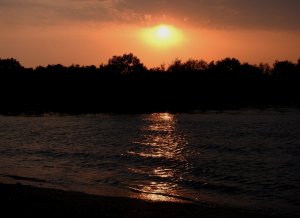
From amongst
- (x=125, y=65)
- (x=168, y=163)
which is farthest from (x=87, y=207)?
(x=125, y=65)

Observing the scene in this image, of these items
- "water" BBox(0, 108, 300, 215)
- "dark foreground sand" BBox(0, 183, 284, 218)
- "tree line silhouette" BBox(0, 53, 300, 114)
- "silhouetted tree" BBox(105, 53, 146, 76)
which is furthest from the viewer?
"silhouetted tree" BBox(105, 53, 146, 76)

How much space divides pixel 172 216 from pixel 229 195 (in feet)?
19.2

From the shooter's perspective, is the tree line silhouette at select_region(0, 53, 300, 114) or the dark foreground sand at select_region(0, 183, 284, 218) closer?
the dark foreground sand at select_region(0, 183, 284, 218)

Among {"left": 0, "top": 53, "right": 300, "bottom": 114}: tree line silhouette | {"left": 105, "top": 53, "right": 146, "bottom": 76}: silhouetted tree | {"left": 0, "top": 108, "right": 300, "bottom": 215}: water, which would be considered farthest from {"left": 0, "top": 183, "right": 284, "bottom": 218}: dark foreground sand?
{"left": 105, "top": 53, "right": 146, "bottom": 76}: silhouetted tree

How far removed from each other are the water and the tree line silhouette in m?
72.1

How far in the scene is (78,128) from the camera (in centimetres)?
5834

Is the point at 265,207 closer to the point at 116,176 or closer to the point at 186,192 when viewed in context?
the point at 186,192

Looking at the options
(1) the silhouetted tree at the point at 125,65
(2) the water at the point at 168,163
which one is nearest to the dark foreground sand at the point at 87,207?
(2) the water at the point at 168,163

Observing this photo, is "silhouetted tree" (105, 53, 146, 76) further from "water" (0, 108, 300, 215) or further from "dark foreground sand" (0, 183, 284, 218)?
"dark foreground sand" (0, 183, 284, 218)

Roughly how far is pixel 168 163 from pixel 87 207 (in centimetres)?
1505

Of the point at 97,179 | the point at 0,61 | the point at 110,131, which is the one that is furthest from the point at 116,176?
the point at 0,61

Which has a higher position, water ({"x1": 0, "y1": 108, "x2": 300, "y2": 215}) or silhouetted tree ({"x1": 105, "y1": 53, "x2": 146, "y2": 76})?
silhouetted tree ({"x1": 105, "y1": 53, "x2": 146, "y2": 76})

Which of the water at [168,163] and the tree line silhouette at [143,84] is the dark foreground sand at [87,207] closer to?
the water at [168,163]

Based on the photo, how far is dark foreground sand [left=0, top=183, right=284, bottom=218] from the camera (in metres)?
15.7
